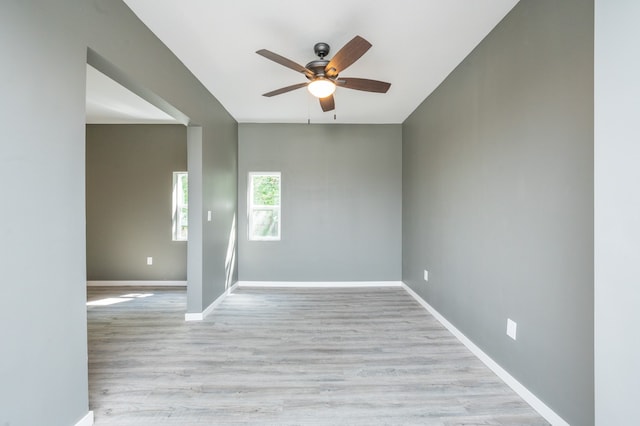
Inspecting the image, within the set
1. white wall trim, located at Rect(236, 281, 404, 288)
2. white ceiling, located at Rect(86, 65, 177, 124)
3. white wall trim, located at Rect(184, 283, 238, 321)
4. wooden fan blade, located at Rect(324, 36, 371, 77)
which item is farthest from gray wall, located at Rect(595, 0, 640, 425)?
white ceiling, located at Rect(86, 65, 177, 124)

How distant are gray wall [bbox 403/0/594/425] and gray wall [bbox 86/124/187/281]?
4.27 m

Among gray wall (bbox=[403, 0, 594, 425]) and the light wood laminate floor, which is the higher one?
gray wall (bbox=[403, 0, 594, 425])

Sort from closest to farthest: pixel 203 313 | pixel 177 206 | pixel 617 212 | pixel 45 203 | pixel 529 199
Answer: pixel 617 212 → pixel 45 203 → pixel 529 199 → pixel 203 313 → pixel 177 206

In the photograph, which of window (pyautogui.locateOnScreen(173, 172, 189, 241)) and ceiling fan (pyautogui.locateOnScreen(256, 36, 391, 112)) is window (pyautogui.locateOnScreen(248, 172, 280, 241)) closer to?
window (pyautogui.locateOnScreen(173, 172, 189, 241))

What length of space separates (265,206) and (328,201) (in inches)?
41.7

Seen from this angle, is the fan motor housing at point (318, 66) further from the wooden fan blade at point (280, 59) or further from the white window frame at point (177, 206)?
the white window frame at point (177, 206)

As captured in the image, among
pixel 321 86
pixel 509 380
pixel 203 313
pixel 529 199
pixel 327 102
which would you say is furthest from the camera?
pixel 203 313

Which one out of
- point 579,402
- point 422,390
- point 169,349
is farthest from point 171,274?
point 579,402

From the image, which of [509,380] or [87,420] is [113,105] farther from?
[509,380]

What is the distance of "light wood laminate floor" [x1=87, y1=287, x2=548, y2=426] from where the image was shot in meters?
1.82

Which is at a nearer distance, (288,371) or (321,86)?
(288,371)

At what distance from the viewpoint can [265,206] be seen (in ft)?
16.3

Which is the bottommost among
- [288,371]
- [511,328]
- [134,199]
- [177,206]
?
[288,371]

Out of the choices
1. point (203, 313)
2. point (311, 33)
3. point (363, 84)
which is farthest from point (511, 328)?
point (203, 313)
